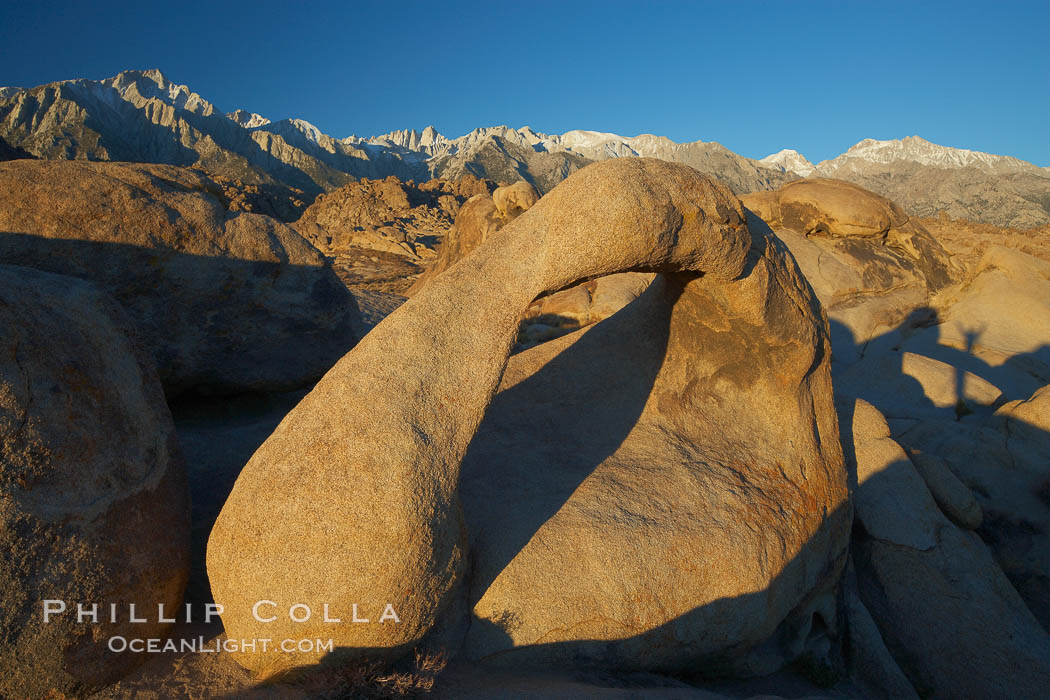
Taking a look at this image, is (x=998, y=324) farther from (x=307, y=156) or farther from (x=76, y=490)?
(x=307, y=156)

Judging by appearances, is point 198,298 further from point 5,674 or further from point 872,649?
point 872,649

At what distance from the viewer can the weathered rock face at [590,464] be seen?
1.96 meters

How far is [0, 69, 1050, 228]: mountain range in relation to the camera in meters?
53.3

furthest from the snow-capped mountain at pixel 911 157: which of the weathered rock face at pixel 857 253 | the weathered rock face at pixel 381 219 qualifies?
the weathered rock face at pixel 857 253

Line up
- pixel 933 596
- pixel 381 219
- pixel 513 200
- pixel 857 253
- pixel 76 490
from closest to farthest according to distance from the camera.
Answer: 1. pixel 76 490
2. pixel 933 596
3. pixel 857 253
4. pixel 513 200
5. pixel 381 219

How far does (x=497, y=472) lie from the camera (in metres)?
3.00

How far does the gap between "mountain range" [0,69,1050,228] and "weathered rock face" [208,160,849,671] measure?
38967mm

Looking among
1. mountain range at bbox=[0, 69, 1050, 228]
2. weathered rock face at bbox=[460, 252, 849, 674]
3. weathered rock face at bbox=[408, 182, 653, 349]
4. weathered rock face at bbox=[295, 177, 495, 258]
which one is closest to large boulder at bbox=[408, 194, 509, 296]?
weathered rock face at bbox=[408, 182, 653, 349]

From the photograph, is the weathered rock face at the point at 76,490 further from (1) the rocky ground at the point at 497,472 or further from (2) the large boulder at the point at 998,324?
(2) the large boulder at the point at 998,324

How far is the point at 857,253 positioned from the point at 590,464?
893cm

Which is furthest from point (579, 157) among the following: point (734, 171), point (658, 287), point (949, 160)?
point (658, 287)

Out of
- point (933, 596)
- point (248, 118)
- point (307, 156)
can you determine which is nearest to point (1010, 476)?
point (933, 596)

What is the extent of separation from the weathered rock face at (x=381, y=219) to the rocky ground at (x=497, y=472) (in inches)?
708

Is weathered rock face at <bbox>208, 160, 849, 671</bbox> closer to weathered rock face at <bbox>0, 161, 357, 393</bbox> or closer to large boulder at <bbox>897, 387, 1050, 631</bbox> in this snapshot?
weathered rock face at <bbox>0, 161, 357, 393</bbox>
